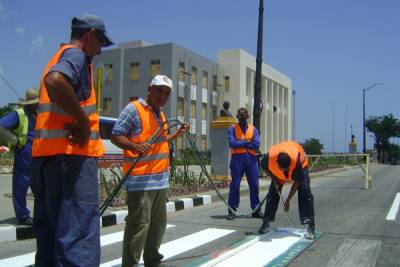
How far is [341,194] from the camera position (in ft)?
45.9

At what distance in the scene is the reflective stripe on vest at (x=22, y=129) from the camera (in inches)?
260

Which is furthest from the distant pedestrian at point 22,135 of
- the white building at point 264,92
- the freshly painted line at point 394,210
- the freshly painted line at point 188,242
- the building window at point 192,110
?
the building window at point 192,110

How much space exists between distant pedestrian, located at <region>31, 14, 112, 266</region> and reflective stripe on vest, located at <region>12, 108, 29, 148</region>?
3370mm

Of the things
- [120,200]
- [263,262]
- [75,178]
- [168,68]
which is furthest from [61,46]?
[168,68]

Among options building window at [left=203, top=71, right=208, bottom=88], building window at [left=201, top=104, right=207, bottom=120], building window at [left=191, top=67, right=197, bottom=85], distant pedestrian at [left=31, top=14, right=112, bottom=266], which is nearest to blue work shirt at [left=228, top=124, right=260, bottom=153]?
distant pedestrian at [left=31, top=14, right=112, bottom=266]

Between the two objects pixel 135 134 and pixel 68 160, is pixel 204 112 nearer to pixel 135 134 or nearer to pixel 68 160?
pixel 135 134

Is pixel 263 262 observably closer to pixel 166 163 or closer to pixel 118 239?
pixel 166 163

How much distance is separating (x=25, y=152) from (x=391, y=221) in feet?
20.4

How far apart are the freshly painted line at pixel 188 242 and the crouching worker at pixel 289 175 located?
73cm

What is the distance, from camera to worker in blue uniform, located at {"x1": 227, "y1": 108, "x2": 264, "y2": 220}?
8484 mm

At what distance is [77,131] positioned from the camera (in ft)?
10.9

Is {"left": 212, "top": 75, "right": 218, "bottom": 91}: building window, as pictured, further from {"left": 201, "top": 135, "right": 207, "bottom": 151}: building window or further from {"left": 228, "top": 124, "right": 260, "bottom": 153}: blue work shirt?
{"left": 228, "top": 124, "right": 260, "bottom": 153}: blue work shirt

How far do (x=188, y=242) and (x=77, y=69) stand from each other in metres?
3.84

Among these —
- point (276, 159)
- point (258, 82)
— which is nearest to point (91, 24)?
point (276, 159)
